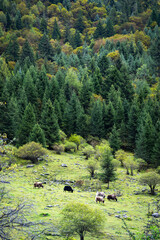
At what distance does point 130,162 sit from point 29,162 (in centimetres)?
1575

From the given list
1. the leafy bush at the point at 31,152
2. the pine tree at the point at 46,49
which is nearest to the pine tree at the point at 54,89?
the leafy bush at the point at 31,152

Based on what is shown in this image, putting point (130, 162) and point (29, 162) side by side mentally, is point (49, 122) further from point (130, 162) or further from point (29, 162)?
point (130, 162)

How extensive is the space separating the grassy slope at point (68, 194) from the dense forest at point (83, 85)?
19.7 ft

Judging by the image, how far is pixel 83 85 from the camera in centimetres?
7112

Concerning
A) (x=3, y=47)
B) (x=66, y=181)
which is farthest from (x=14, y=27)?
(x=66, y=181)

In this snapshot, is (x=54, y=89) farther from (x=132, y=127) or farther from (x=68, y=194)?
(x=68, y=194)

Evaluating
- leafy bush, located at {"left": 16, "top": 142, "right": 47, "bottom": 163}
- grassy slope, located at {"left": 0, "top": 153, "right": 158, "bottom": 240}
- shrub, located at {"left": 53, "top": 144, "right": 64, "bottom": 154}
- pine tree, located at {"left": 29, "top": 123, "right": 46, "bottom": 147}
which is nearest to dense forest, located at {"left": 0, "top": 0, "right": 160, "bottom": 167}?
pine tree, located at {"left": 29, "top": 123, "right": 46, "bottom": 147}

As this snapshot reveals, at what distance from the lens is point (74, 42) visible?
132m

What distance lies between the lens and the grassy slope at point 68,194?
16984mm

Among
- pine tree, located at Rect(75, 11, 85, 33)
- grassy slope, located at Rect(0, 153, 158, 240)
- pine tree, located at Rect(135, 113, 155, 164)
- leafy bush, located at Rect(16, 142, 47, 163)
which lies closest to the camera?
grassy slope, located at Rect(0, 153, 158, 240)

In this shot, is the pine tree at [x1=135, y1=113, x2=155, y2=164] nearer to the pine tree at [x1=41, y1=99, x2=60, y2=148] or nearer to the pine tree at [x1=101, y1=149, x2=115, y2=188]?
the pine tree at [x1=41, y1=99, x2=60, y2=148]

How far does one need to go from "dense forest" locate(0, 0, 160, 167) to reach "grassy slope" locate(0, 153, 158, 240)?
A: 601 cm

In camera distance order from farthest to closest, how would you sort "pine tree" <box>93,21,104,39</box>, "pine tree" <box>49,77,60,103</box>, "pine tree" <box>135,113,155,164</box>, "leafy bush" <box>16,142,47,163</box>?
"pine tree" <box>93,21,104,39</box> < "pine tree" <box>49,77,60,103</box> < "pine tree" <box>135,113,155,164</box> < "leafy bush" <box>16,142,47,163</box>

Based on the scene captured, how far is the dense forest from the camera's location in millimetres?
51125
